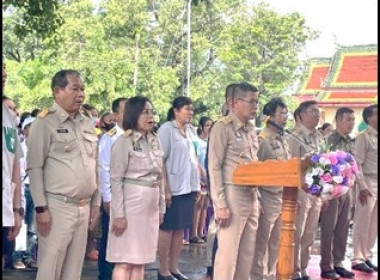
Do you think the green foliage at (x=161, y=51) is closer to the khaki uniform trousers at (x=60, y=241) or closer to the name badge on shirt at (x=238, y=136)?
the name badge on shirt at (x=238, y=136)

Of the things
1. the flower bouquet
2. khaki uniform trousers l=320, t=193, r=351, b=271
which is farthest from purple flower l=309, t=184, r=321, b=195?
khaki uniform trousers l=320, t=193, r=351, b=271

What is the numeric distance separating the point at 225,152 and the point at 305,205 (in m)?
1.36

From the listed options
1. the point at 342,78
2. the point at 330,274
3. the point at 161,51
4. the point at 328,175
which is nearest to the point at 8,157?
the point at 328,175

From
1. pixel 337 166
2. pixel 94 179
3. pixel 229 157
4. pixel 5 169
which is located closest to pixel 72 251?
pixel 94 179

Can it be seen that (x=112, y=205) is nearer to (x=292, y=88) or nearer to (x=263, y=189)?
(x=263, y=189)

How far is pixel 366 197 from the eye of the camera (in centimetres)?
712

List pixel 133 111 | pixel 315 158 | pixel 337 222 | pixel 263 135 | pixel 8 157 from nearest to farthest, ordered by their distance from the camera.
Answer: pixel 8 157
pixel 315 158
pixel 133 111
pixel 263 135
pixel 337 222

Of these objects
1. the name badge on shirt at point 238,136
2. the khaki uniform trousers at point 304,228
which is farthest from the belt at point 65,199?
the khaki uniform trousers at point 304,228

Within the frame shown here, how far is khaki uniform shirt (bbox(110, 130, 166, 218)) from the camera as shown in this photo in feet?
16.1

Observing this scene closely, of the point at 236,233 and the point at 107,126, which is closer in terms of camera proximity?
the point at 236,233

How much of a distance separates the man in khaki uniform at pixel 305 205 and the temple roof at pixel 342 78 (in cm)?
2809

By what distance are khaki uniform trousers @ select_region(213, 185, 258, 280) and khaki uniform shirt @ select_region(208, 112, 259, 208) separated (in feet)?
0.32

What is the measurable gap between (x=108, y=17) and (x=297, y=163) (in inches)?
1027

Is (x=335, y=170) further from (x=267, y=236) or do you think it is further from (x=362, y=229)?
(x=362, y=229)
